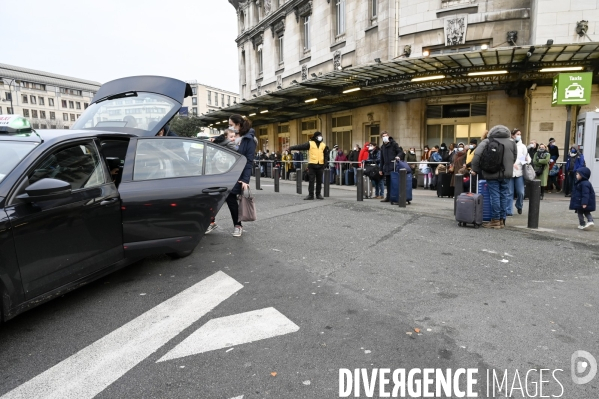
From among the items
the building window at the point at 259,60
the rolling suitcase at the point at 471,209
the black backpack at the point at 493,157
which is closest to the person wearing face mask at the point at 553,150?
the black backpack at the point at 493,157

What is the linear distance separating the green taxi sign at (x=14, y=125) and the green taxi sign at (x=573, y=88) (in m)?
14.5

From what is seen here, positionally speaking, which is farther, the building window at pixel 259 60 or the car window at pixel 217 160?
the building window at pixel 259 60

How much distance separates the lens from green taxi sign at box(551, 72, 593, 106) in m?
12.7

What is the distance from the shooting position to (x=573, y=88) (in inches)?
504

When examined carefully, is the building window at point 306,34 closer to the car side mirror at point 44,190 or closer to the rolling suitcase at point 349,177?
the rolling suitcase at point 349,177

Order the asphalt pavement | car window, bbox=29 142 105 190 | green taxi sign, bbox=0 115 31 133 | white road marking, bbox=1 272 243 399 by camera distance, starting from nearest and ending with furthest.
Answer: white road marking, bbox=1 272 243 399 → the asphalt pavement → car window, bbox=29 142 105 190 → green taxi sign, bbox=0 115 31 133

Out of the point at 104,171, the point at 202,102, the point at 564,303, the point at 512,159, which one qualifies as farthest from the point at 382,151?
the point at 202,102

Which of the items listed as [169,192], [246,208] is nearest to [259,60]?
[246,208]

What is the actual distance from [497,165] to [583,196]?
1677mm

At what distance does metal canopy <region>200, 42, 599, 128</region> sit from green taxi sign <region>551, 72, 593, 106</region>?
66cm

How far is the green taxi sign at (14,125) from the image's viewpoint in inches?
152

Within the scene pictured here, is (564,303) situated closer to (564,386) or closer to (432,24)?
(564,386)

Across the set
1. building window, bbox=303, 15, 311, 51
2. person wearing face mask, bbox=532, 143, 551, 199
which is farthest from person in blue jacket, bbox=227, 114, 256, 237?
building window, bbox=303, 15, 311, 51

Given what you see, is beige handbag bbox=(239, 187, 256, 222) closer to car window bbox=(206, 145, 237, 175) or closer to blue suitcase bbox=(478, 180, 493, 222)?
car window bbox=(206, 145, 237, 175)
